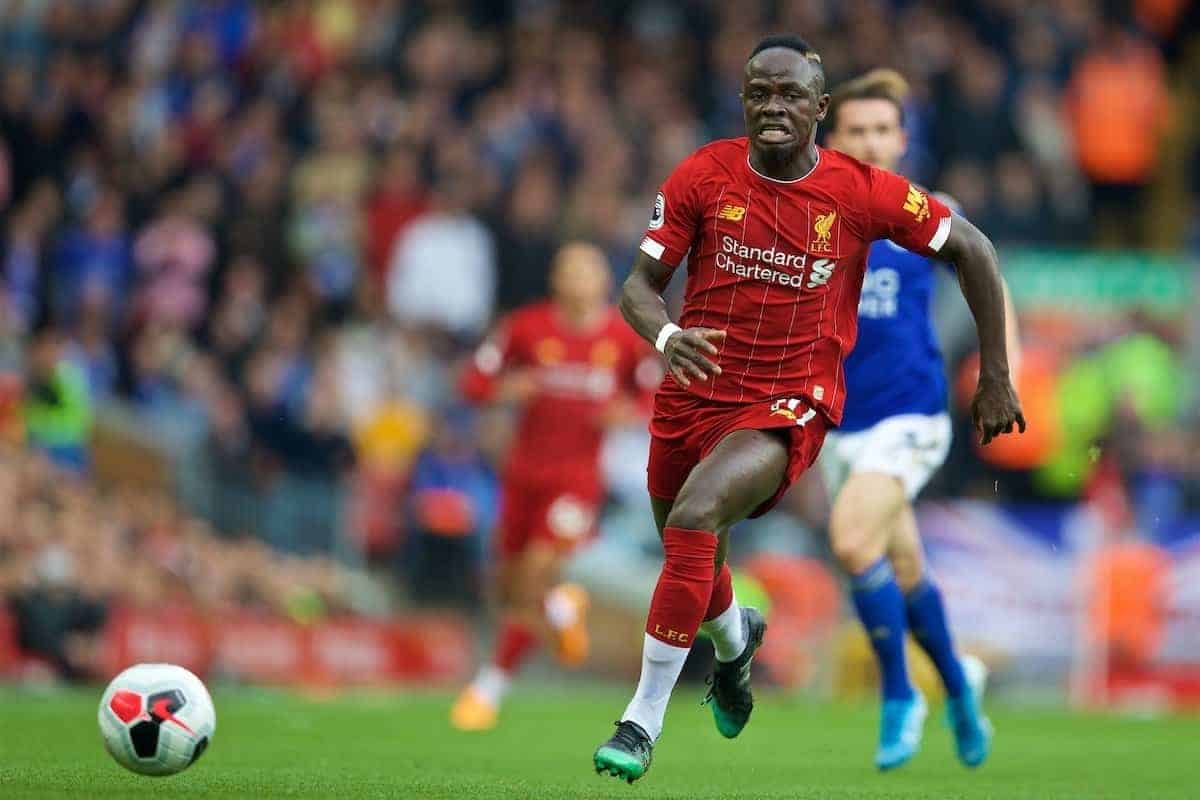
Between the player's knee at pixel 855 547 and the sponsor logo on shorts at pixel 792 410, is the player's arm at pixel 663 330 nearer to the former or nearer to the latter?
the sponsor logo on shorts at pixel 792 410

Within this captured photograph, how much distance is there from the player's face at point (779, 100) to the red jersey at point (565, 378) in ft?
19.6

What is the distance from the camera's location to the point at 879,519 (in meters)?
9.58

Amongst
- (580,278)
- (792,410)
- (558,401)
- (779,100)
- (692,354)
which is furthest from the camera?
(558,401)

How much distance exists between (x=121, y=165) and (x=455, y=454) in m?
3.94

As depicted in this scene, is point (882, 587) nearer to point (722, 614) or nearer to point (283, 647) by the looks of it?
point (722, 614)

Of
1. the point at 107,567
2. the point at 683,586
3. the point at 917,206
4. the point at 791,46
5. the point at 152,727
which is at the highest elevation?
the point at 107,567

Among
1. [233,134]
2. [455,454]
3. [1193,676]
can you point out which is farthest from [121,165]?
[1193,676]

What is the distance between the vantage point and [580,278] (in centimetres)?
1353

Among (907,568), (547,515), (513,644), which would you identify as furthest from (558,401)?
(907,568)

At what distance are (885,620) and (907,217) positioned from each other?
2.52m

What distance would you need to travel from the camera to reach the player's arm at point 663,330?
721 centimetres

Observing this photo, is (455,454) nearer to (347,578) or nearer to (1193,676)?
(347,578)

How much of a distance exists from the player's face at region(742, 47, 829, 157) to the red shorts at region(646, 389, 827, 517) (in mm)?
911

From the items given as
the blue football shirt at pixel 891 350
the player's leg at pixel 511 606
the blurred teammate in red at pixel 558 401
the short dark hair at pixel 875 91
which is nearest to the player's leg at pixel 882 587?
the blue football shirt at pixel 891 350
